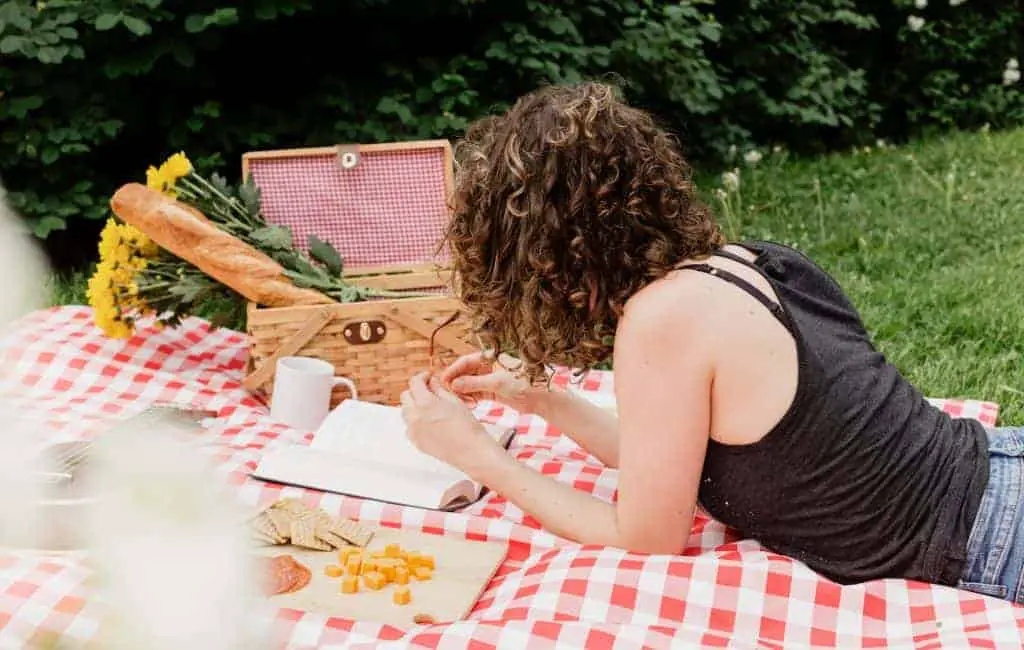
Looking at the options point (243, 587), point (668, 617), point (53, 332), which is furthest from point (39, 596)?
point (53, 332)

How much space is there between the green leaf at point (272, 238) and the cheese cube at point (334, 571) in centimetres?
135

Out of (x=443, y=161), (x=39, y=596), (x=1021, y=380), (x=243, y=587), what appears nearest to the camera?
(x=243, y=587)

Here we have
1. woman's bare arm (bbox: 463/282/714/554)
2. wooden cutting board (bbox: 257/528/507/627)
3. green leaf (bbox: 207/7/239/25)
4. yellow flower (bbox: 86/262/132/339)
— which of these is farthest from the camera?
green leaf (bbox: 207/7/239/25)

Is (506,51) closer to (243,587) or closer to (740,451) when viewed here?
(740,451)

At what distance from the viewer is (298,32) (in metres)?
4.96

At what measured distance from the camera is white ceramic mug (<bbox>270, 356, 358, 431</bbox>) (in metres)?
2.81

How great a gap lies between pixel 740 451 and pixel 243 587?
1575 mm

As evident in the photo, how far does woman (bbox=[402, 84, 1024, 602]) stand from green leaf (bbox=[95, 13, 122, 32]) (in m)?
2.66

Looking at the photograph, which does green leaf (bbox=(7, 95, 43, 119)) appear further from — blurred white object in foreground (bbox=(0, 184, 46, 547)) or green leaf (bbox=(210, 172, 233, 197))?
blurred white object in foreground (bbox=(0, 184, 46, 547))

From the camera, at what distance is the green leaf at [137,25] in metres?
4.04

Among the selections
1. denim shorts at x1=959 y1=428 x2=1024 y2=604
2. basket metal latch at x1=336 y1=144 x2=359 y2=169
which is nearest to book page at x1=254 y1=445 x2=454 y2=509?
denim shorts at x1=959 y1=428 x2=1024 y2=604

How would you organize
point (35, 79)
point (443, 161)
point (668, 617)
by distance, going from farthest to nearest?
point (35, 79) < point (443, 161) < point (668, 617)

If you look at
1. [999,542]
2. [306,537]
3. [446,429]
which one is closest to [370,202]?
[446,429]

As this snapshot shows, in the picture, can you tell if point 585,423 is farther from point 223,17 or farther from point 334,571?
point 223,17
